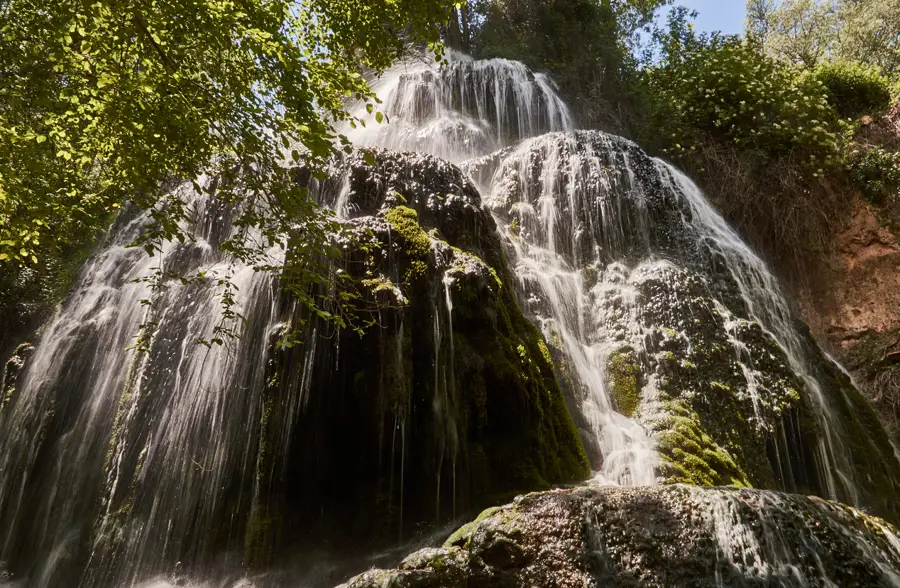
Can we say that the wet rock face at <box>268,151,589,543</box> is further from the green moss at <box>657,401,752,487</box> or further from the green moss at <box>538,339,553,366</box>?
the green moss at <box>657,401,752,487</box>

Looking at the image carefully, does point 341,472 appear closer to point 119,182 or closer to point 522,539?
point 522,539

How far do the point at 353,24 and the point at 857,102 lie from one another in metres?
12.2

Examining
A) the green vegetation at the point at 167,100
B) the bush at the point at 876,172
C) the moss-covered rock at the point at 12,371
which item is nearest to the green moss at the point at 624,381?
the green vegetation at the point at 167,100

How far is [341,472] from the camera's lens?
19.0 feet

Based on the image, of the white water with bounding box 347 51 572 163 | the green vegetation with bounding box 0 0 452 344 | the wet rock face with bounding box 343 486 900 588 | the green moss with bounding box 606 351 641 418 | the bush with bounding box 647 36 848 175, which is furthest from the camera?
the white water with bounding box 347 51 572 163

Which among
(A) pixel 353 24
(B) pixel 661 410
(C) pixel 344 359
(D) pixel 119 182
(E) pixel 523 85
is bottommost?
(B) pixel 661 410

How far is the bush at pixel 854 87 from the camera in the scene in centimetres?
1212

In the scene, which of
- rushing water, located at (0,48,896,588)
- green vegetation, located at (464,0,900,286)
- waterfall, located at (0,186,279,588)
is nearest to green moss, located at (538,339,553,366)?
rushing water, located at (0,48,896,588)

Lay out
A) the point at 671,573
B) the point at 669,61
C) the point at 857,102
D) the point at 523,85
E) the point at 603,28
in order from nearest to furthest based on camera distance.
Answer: the point at 671,573
the point at 857,102
the point at 523,85
the point at 669,61
the point at 603,28

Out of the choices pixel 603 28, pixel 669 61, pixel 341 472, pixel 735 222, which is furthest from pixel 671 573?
pixel 603 28

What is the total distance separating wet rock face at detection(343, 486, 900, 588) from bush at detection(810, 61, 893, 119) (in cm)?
1222

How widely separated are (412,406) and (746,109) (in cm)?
1070

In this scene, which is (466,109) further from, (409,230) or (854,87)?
(854,87)

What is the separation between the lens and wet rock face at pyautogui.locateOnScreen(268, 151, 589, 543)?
550cm
